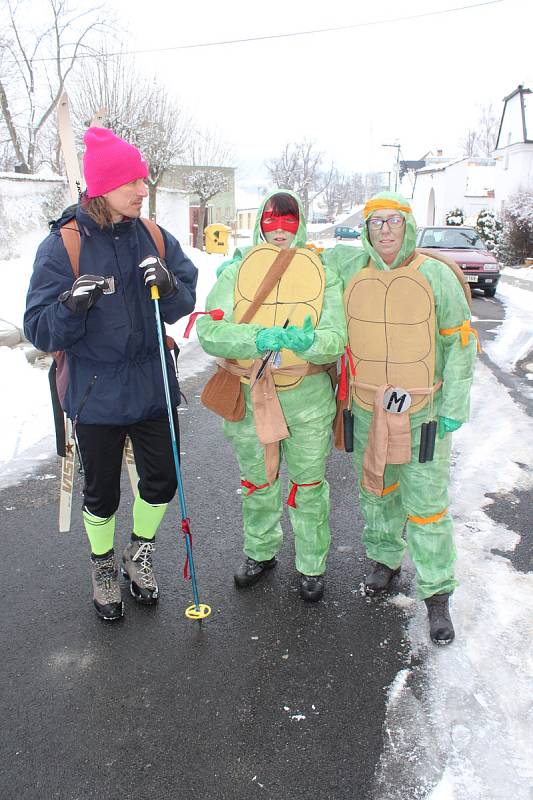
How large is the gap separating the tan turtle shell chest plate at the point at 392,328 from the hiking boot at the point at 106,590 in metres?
1.46

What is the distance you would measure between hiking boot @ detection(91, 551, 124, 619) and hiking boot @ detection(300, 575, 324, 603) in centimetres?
89

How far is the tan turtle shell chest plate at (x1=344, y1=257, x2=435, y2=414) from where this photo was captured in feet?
8.49

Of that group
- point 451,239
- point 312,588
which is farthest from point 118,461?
point 451,239

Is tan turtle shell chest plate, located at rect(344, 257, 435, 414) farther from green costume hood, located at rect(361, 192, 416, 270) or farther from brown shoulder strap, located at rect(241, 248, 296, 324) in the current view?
brown shoulder strap, located at rect(241, 248, 296, 324)

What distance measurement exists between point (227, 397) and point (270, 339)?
1.56ft

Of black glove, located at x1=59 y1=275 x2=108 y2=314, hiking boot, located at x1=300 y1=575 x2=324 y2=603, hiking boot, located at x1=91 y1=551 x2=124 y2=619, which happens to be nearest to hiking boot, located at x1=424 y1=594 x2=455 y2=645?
hiking boot, located at x1=300 y1=575 x2=324 y2=603

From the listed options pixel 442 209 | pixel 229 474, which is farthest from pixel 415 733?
pixel 442 209

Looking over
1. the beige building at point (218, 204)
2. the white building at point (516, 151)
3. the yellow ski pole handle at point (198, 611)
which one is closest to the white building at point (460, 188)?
the white building at point (516, 151)

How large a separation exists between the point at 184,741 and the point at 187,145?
2561cm

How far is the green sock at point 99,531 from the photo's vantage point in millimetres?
2861

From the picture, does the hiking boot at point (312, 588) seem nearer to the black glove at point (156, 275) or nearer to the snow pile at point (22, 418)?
the black glove at point (156, 275)

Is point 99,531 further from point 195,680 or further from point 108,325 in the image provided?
point 108,325

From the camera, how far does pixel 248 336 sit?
2551mm

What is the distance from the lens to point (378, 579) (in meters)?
3.07
